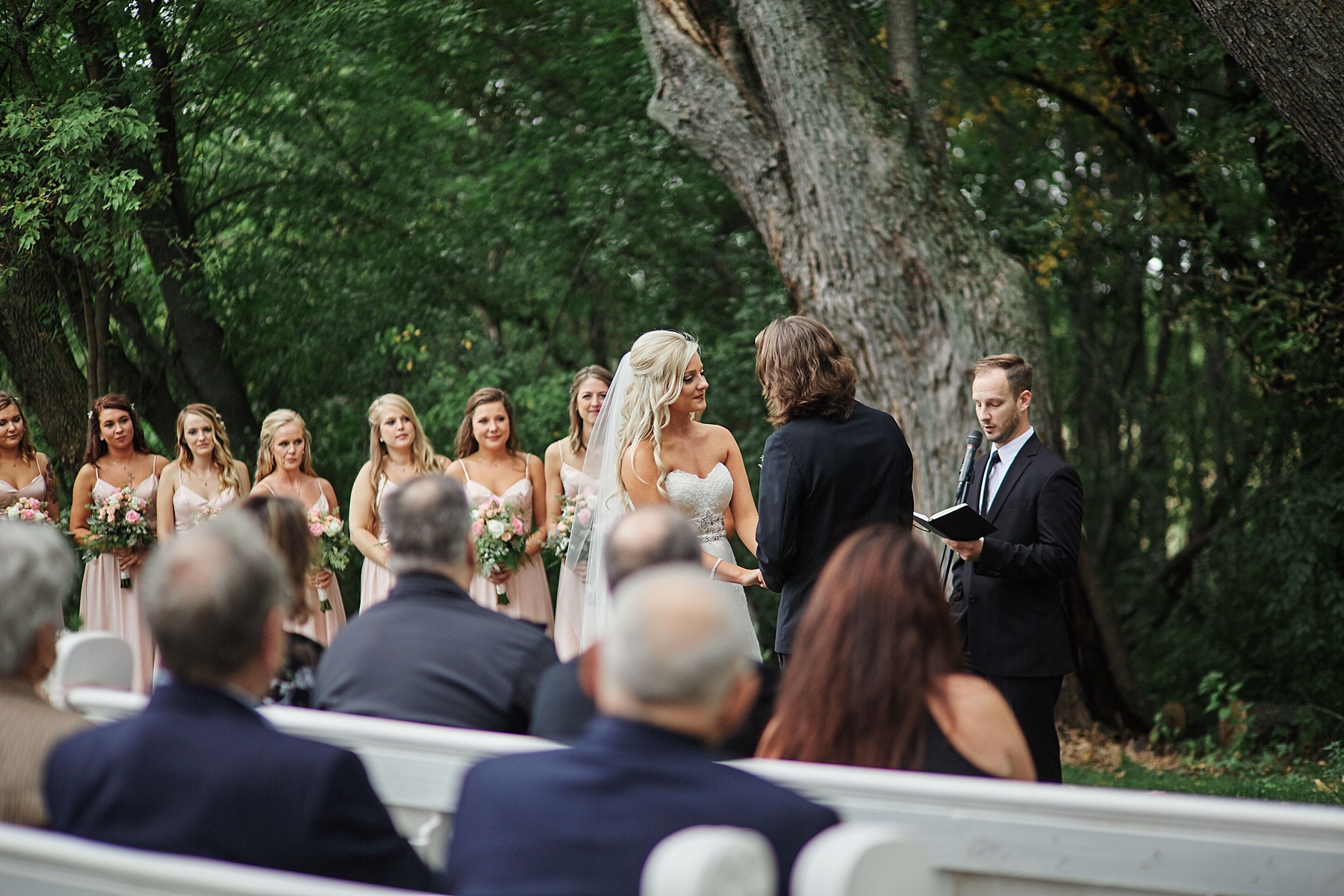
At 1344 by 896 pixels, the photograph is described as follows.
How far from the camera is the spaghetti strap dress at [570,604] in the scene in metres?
7.51

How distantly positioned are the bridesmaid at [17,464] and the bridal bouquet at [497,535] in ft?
11.0

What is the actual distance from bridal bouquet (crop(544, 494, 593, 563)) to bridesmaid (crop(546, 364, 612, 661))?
0.07 metres

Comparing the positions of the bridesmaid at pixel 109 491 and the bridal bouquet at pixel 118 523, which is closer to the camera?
the bridal bouquet at pixel 118 523

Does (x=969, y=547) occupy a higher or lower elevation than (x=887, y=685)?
higher

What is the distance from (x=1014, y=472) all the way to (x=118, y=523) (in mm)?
5776

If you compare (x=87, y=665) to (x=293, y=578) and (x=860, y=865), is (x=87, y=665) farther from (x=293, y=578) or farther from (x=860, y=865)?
(x=860, y=865)

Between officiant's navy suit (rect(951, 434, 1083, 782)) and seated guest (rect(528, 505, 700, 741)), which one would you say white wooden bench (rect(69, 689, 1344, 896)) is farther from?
officiant's navy suit (rect(951, 434, 1083, 782))

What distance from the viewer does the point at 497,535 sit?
7.12 m

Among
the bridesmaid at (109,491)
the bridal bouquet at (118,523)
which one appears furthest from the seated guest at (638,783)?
the bridesmaid at (109,491)

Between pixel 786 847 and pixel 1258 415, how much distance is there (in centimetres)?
1081

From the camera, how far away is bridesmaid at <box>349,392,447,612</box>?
25.3ft

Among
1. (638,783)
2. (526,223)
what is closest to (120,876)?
(638,783)

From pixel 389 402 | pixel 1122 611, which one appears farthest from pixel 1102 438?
pixel 389 402

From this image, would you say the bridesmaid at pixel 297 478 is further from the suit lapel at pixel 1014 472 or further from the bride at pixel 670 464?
the suit lapel at pixel 1014 472
